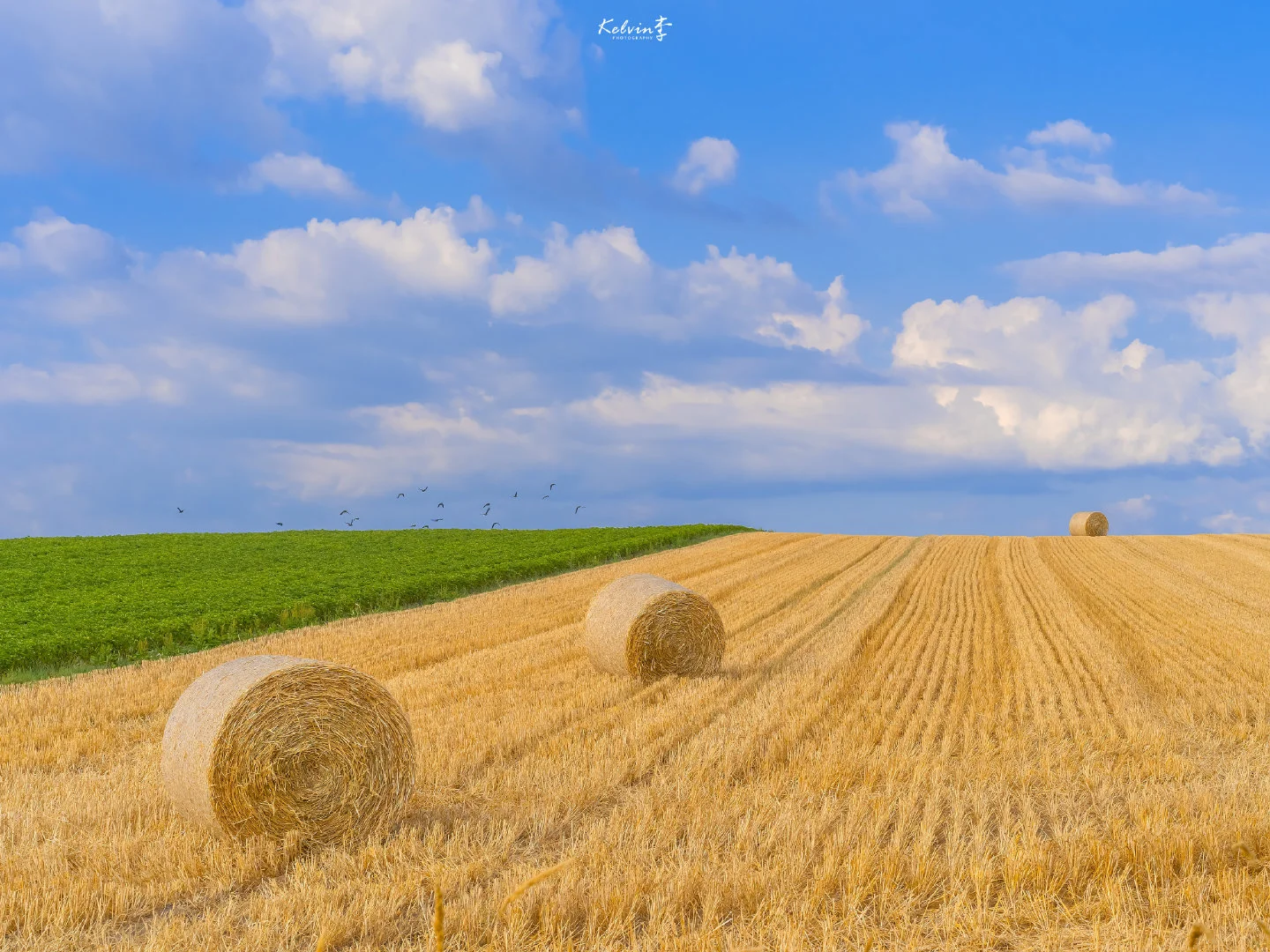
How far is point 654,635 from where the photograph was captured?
13.2 meters

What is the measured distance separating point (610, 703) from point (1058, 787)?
501 cm

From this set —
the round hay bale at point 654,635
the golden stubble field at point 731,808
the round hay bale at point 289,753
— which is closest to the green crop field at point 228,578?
the golden stubble field at point 731,808

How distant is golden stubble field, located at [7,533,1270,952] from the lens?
5598 millimetres

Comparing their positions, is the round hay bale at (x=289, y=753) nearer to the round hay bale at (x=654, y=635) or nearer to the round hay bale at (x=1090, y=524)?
the round hay bale at (x=654, y=635)

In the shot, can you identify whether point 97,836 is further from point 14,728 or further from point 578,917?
point 14,728

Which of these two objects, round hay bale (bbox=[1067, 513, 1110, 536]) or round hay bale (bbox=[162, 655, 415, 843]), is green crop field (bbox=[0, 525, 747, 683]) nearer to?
round hay bale (bbox=[162, 655, 415, 843])

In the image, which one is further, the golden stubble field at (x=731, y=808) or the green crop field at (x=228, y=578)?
the green crop field at (x=228, y=578)

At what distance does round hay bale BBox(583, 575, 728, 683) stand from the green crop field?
875 cm

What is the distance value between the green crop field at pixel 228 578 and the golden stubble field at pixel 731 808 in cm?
321

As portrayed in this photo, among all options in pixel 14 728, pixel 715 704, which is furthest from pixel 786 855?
pixel 14 728

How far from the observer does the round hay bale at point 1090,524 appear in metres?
40.6

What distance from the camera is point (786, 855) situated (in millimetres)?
6340

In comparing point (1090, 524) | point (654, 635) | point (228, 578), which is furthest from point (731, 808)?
point (1090, 524)

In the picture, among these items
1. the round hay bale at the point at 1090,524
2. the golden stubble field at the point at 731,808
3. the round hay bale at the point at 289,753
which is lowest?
the golden stubble field at the point at 731,808
